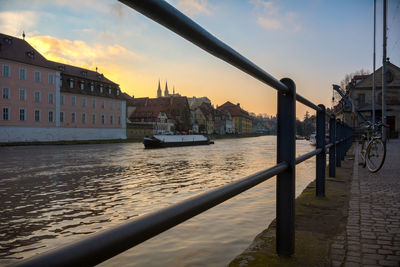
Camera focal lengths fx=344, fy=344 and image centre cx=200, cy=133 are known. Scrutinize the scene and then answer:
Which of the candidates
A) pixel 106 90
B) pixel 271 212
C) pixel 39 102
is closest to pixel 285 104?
pixel 271 212

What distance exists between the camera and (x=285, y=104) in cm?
238

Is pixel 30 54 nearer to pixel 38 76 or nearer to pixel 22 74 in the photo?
pixel 38 76

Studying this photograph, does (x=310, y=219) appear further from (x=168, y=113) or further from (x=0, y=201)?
(x=168, y=113)

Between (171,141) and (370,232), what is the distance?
3333cm

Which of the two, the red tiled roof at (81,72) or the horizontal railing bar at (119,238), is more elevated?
the red tiled roof at (81,72)

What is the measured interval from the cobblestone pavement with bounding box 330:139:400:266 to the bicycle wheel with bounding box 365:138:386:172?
212 cm

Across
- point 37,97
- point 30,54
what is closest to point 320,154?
point 37,97

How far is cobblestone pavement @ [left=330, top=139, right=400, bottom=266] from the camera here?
8.00 ft

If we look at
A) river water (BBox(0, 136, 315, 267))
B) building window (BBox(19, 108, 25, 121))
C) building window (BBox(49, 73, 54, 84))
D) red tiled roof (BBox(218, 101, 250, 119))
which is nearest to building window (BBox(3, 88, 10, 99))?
building window (BBox(19, 108, 25, 121))

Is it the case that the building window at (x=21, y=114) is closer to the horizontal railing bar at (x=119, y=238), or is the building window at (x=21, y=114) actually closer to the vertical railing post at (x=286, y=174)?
the vertical railing post at (x=286, y=174)

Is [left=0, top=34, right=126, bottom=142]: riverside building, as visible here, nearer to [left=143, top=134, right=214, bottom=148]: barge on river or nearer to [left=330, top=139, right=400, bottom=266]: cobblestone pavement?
[left=143, top=134, right=214, bottom=148]: barge on river

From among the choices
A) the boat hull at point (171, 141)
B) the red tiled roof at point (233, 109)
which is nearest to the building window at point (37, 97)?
the boat hull at point (171, 141)

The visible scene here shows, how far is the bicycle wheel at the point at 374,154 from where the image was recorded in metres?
7.52

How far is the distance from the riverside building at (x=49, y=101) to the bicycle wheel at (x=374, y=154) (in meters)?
40.0
